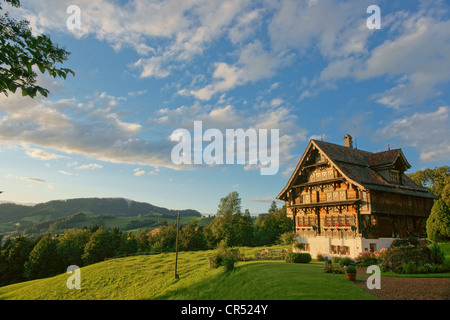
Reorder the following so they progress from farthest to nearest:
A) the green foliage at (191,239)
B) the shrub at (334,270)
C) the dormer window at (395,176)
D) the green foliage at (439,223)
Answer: the green foliage at (191,239) → the dormer window at (395,176) → the green foliage at (439,223) → the shrub at (334,270)

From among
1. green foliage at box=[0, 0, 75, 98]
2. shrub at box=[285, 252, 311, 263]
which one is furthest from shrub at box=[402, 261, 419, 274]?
green foliage at box=[0, 0, 75, 98]

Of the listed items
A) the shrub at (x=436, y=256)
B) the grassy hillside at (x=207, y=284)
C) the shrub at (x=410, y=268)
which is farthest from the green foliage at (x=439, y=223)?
the shrub at (x=410, y=268)

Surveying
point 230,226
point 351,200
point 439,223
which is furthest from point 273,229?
point 351,200

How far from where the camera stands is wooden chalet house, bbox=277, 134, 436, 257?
3061cm

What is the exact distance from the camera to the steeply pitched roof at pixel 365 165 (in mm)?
31492

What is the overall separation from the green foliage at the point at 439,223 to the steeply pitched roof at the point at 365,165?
3010 mm

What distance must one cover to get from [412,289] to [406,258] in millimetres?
6807

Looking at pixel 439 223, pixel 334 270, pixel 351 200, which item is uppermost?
pixel 351 200

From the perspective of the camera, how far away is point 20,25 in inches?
331

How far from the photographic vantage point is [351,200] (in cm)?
3106

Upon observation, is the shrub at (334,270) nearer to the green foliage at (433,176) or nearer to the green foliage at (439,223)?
the green foliage at (439,223)

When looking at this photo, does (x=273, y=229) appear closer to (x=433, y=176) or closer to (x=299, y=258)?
(x=433, y=176)

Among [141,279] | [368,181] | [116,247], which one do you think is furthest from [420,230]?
[116,247]
